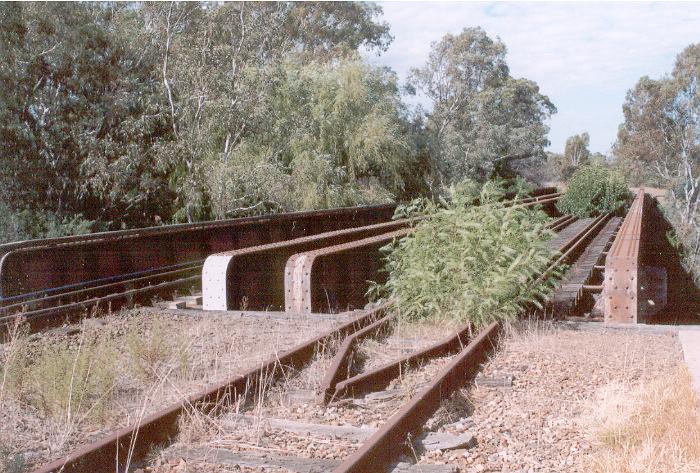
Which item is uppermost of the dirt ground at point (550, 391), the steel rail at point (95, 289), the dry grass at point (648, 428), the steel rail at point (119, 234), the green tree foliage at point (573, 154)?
the green tree foliage at point (573, 154)

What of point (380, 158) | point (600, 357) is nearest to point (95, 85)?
A: point (380, 158)

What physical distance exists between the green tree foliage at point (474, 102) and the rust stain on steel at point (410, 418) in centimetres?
4255

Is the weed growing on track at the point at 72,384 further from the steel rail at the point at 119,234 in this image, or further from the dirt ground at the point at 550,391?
the steel rail at the point at 119,234

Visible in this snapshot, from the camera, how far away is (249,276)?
9.02 m

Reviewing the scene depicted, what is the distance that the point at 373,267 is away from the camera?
1068 centimetres

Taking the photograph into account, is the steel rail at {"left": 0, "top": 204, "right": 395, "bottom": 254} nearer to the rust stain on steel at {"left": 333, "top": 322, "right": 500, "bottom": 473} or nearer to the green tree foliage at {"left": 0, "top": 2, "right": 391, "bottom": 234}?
the rust stain on steel at {"left": 333, "top": 322, "right": 500, "bottom": 473}

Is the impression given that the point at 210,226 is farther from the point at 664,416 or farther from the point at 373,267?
the point at 664,416

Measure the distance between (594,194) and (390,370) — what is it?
25.2m

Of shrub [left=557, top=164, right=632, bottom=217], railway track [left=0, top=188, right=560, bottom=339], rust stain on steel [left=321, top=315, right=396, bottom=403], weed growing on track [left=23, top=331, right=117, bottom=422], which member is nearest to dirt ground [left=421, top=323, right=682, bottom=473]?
rust stain on steel [left=321, top=315, right=396, bottom=403]

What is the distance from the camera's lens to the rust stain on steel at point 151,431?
3.41m

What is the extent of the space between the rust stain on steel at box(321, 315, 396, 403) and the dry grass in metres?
1.59

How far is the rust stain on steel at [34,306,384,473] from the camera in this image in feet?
11.2

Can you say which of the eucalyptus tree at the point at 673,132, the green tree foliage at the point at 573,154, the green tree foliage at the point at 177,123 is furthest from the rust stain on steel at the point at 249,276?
the green tree foliage at the point at 573,154

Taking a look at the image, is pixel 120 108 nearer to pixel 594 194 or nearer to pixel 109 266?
pixel 109 266
